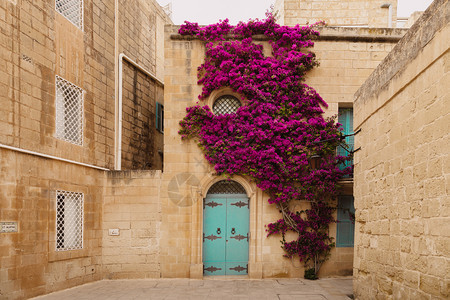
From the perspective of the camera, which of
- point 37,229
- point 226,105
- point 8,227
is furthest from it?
point 226,105

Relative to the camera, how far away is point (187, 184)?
8.98m

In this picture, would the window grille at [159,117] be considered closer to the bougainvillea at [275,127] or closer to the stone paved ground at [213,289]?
the bougainvillea at [275,127]

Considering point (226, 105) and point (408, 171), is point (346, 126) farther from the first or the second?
point (408, 171)

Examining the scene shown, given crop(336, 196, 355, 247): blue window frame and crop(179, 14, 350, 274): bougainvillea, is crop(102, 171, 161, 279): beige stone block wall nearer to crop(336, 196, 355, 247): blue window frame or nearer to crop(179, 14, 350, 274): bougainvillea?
crop(179, 14, 350, 274): bougainvillea

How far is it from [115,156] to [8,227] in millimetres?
3524

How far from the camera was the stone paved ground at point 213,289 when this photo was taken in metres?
7.16

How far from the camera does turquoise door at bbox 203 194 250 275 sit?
906 cm

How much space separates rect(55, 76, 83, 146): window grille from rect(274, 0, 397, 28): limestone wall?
6824 mm

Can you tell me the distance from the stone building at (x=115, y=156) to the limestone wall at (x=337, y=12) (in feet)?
8.84

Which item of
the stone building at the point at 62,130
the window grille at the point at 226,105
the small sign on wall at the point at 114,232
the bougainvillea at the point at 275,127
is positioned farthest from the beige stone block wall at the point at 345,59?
the small sign on wall at the point at 114,232

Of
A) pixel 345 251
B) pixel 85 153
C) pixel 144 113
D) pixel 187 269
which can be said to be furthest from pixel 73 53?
pixel 345 251

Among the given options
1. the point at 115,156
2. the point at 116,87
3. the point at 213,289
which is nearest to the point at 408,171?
the point at 213,289

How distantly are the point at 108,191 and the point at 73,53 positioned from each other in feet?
10.9

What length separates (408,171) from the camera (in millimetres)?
4676
